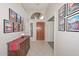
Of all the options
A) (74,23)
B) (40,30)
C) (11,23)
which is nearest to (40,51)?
(11,23)

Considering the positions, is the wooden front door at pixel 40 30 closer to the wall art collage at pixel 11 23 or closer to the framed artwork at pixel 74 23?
the wall art collage at pixel 11 23

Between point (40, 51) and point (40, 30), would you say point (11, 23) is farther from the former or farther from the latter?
point (40, 30)

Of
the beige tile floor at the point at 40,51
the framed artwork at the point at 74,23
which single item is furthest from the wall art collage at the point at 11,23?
the framed artwork at the point at 74,23

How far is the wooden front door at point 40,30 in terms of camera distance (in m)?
9.95

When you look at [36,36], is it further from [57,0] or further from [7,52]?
[57,0]

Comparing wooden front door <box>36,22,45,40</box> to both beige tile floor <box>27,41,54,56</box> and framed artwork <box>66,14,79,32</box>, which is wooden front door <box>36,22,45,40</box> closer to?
beige tile floor <box>27,41,54,56</box>

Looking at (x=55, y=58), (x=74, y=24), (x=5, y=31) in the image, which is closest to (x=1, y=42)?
Answer: (x=5, y=31)

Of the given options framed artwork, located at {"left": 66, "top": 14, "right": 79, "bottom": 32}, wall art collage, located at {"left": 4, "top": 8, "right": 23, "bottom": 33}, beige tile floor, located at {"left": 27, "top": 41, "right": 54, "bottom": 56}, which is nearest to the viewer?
framed artwork, located at {"left": 66, "top": 14, "right": 79, "bottom": 32}

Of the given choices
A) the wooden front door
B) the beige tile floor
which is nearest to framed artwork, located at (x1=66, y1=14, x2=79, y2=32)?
the beige tile floor

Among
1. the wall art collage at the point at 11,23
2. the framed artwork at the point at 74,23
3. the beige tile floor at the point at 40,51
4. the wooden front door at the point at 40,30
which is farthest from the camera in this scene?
the wooden front door at the point at 40,30

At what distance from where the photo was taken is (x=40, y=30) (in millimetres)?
9977

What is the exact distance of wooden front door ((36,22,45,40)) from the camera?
9953 mm

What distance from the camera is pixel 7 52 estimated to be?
398cm

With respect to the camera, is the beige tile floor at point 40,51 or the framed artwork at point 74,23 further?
the beige tile floor at point 40,51
